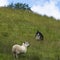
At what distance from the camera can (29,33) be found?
30.3 meters

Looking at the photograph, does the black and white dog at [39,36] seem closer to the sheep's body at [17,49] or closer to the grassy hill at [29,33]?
the grassy hill at [29,33]

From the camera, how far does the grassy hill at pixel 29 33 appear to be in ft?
78.2

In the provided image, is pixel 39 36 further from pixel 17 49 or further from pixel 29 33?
pixel 17 49

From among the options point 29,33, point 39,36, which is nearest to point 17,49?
point 39,36

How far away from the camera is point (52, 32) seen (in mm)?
31125

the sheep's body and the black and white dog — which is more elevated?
the black and white dog

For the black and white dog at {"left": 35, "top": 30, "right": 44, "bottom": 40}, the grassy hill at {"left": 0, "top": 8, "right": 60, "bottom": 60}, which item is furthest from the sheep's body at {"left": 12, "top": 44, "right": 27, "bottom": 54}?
the black and white dog at {"left": 35, "top": 30, "right": 44, "bottom": 40}

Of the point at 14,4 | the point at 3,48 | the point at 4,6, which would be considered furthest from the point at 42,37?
the point at 14,4

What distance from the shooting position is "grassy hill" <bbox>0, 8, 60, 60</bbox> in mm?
23844

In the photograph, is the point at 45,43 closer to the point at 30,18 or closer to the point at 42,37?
the point at 42,37

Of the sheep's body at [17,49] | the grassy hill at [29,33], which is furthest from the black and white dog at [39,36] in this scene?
the sheep's body at [17,49]

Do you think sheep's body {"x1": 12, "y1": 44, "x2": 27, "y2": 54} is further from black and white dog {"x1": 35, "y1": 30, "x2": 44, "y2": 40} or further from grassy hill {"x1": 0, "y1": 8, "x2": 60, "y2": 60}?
black and white dog {"x1": 35, "y1": 30, "x2": 44, "y2": 40}

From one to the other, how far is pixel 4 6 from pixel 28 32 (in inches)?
417

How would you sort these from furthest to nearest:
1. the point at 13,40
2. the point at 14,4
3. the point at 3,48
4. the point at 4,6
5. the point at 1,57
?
the point at 14,4 < the point at 4,6 < the point at 13,40 < the point at 3,48 < the point at 1,57
